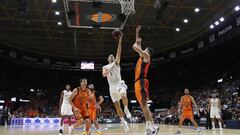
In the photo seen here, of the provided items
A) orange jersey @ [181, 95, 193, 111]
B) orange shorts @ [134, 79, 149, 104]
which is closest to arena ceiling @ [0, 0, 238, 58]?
orange jersey @ [181, 95, 193, 111]

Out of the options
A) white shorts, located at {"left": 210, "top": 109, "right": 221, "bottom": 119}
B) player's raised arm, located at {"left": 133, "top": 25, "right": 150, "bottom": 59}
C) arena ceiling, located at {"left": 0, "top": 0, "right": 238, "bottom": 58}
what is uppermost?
arena ceiling, located at {"left": 0, "top": 0, "right": 238, "bottom": 58}

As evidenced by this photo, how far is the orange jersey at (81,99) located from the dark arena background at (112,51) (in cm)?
939

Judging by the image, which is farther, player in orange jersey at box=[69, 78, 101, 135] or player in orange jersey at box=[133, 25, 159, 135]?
Answer: player in orange jersey at box=[69, 78, 101, 135]

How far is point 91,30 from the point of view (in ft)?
99.2

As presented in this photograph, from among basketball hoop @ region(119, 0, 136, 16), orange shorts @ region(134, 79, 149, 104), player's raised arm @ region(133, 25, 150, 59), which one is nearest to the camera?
player's raised arm @ region(133, 25, 150, 59)

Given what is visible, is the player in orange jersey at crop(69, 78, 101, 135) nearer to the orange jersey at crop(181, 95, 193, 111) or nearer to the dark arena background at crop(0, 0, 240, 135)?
the orange jersey at crop(181, 95, 193, 111)

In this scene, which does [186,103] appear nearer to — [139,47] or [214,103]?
[214,103]

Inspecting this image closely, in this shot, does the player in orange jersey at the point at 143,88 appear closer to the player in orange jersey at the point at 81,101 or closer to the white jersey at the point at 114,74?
the white jersey at the point at 114,74

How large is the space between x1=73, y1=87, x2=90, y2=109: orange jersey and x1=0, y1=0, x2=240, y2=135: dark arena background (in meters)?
9.39

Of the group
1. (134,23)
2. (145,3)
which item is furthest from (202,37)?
(145,3)

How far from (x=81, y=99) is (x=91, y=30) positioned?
23.1 m

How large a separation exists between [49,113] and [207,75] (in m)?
19.8

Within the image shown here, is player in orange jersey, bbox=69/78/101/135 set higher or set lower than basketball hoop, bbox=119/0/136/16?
lower

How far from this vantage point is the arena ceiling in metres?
24.2
